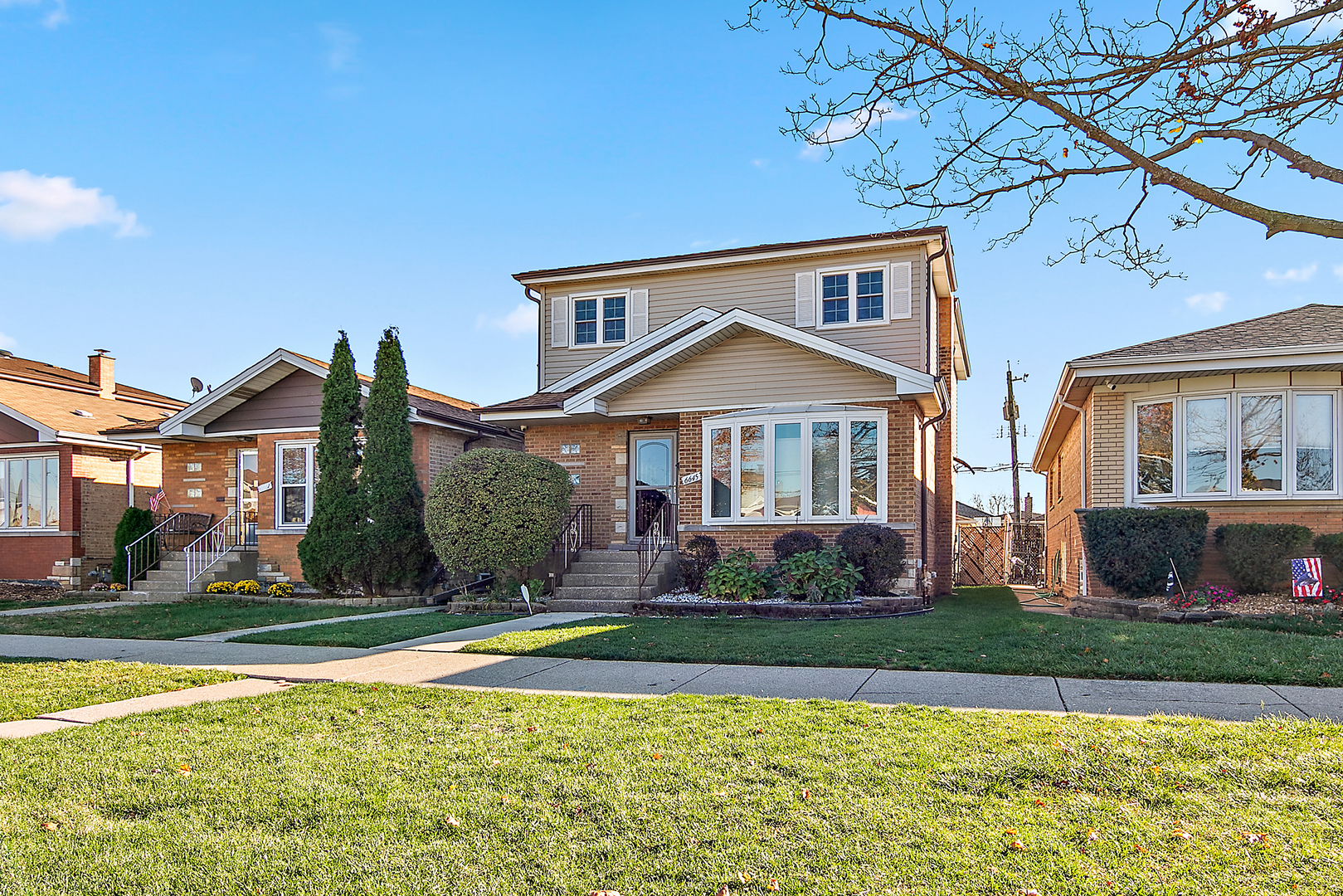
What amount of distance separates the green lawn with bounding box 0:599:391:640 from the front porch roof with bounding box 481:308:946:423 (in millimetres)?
4648

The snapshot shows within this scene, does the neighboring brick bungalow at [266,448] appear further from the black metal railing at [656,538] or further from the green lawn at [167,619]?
the black metal railing at [656,538]

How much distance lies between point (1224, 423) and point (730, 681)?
9700 millimetres

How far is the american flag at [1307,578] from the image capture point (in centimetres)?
1149

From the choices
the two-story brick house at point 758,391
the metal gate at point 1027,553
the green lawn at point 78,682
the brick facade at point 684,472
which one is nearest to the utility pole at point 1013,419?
the metal gate at point 1027,553

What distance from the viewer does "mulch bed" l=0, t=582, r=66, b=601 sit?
1869 cm

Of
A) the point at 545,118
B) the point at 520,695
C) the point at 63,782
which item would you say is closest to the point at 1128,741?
the point at 520,695

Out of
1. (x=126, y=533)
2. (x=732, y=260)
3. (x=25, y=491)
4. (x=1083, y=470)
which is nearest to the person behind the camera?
(x=1083, y=470)

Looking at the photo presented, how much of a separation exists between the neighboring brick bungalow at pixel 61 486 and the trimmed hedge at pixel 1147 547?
19748 mm

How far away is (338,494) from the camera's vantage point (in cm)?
1612

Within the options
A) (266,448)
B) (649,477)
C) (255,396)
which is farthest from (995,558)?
(255,396)

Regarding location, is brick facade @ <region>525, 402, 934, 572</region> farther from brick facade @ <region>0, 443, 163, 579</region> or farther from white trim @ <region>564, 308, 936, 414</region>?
brick facade @ <region>0, 443, 163, 579</region>

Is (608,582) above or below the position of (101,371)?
below

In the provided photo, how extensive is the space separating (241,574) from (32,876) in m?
15.8

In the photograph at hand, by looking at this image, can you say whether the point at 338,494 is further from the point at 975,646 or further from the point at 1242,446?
the point at 1242,446
